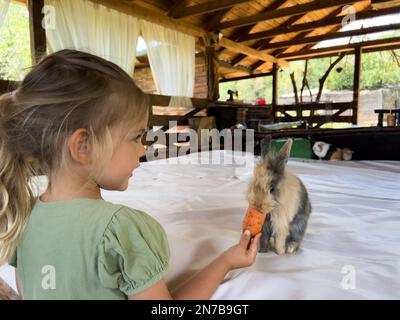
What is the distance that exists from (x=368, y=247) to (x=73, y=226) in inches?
27.7

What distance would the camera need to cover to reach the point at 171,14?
4125 millimetres

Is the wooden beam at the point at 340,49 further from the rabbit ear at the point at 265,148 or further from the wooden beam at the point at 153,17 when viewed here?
the rabbit ear at the point at 265,148

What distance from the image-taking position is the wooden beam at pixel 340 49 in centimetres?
569

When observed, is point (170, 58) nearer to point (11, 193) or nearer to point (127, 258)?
point (11, 193)

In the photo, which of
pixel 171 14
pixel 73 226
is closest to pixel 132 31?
pixel 171 14

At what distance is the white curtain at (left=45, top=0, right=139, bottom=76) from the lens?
9.47ft

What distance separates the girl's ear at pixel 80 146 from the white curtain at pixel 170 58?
3.77 m

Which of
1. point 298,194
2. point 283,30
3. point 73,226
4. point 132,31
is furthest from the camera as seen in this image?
point 283,30

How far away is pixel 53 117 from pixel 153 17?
392cm

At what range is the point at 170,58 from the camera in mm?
4246

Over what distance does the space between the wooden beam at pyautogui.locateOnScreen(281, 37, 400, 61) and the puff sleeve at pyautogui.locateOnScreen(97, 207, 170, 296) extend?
6.81m

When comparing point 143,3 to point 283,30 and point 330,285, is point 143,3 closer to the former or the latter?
point 283,30

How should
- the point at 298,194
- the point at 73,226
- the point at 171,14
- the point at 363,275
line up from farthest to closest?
the point at 171,14 → the point at 298,194 → the point at 363,275 → the point at 73,226
